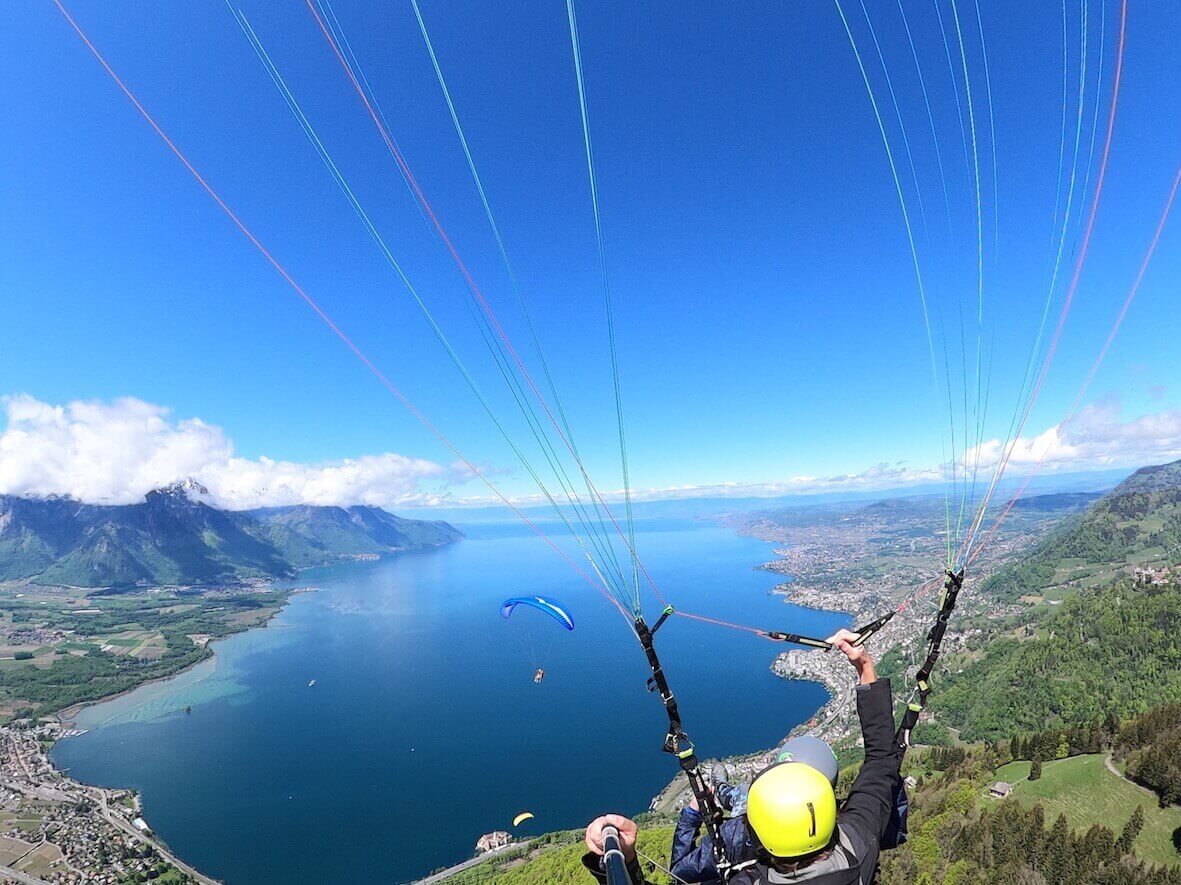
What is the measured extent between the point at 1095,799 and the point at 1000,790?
4.54 metres

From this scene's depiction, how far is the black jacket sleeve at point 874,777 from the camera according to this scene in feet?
7.30

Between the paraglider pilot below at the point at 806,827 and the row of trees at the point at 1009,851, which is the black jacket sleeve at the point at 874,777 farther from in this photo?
the row of trees at the point at 1009,851

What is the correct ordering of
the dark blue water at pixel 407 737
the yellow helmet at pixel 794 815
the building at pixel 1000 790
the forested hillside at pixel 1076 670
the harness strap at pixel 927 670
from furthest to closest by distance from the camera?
1. the forested hillside at pixel 1076 670
2. the dark blue water at pixel 407 737
3. the building at pixel 1000 790
4. the harness strap at pixel 927 670
5. the yellow helmet at pixel 794 815

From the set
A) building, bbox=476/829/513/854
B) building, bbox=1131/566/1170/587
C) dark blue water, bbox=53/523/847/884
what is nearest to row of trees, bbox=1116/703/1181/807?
dark blue water, bbox=53/523/847/884

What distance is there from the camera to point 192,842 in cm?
4603

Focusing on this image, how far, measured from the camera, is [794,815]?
2.00 meters

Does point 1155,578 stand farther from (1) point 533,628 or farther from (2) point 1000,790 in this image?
(1) point 533,628

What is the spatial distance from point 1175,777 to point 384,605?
159 m

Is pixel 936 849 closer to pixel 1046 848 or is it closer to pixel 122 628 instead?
pixel 1046 848

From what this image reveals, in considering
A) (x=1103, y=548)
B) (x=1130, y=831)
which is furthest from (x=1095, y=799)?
(x=1103, y=548)

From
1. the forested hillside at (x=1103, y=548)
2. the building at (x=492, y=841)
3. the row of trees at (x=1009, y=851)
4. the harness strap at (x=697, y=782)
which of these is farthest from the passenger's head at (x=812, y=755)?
the forested hillside at (x=1103, y=548)

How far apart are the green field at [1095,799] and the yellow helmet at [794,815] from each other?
1543 inches

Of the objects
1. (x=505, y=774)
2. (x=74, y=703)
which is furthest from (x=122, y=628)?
(x=505, y=774)

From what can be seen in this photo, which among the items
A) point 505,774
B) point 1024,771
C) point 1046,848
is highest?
point 1046,848
